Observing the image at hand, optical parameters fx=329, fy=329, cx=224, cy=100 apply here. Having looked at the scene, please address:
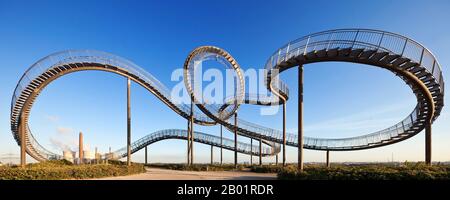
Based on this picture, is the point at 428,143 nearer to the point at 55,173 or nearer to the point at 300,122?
the point at 300,122

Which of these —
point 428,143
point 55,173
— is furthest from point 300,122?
point 55,173

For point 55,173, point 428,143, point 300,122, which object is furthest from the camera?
point 428,143

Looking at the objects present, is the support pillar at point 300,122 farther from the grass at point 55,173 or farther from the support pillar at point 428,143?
the grass at point 55,173

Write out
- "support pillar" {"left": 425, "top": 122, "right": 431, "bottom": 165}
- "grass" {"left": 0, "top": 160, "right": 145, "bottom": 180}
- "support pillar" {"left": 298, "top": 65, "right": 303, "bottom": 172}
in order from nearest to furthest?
"grass" {"left": 0, "top": 160, "right": 145, "bottom": 180}, "support pillar" {"left": 298, "top": 65, "right": 303, "bottom": 172}, "support pillar" {"left": 425, "top": 122, "right": 431, "bottom": 165}

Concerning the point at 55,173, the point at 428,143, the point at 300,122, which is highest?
the point at 300,122

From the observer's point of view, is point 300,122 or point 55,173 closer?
point 55,173

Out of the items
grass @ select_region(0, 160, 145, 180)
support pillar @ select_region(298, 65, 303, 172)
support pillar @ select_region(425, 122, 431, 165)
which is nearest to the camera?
grass @ select_region(0, 160, 145, 180)

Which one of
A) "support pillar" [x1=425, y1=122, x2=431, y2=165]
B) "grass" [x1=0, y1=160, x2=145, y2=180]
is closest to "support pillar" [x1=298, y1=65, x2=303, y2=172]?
"support pillar" [x1=425, y1=122, x2=431, y2=165]

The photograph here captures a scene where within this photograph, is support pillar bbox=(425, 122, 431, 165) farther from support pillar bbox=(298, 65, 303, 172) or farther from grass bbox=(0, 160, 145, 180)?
grass bbox=(0, 160, 145, 180)

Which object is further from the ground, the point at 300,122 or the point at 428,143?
the point at 300,122

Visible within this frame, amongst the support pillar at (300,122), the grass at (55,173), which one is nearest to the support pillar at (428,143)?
the support pillar at (300,122)

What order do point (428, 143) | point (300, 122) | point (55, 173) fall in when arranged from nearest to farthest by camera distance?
point (55, 173), point (300, 122), point (428, 143)
